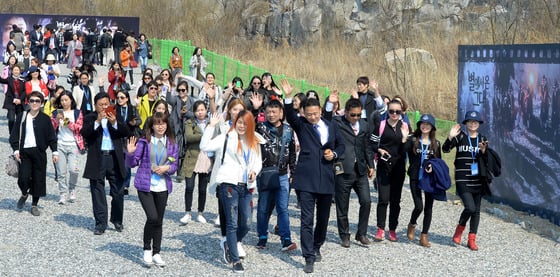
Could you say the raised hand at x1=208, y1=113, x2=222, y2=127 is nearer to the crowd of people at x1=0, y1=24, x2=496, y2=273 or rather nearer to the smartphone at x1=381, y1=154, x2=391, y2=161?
the crowd of people at x1=0, y1=24, x2=496, y2=273

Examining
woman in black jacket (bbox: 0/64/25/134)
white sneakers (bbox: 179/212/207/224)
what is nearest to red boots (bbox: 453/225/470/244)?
white sneakers (bbox: 179/212/207/224)

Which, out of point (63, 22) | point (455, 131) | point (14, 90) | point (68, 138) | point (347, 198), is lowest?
point (347, 198)

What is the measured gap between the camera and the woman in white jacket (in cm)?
890

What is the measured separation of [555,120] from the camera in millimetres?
12266

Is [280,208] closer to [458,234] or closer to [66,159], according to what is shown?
[458,234]

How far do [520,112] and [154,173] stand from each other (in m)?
6.19

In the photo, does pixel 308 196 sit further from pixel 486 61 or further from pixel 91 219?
pixel 486 61

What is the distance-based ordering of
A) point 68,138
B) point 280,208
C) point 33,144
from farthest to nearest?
point 68,138 → point 33,144 → point 280,208

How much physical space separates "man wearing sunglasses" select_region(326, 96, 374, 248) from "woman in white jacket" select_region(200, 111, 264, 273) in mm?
1410

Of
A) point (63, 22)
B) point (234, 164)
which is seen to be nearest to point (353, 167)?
point (234, 164)

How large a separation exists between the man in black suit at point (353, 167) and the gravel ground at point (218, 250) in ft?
0.90

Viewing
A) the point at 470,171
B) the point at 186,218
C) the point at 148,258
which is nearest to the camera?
the point at 148,258

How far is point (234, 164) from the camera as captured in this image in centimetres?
892

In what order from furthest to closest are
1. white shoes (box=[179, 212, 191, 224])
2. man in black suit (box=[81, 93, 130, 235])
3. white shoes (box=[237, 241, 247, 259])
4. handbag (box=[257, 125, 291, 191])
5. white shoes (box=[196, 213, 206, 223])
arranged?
white shoes (box=[196, 213, 206, 223])
white shoes (box=[179, 212, 191, 224])
man in black suit (box=[81, 93, 130, 235])
handbag (box=[257, 125, 291, 191])
white shoes (box=[237, 241, 247, 259])
